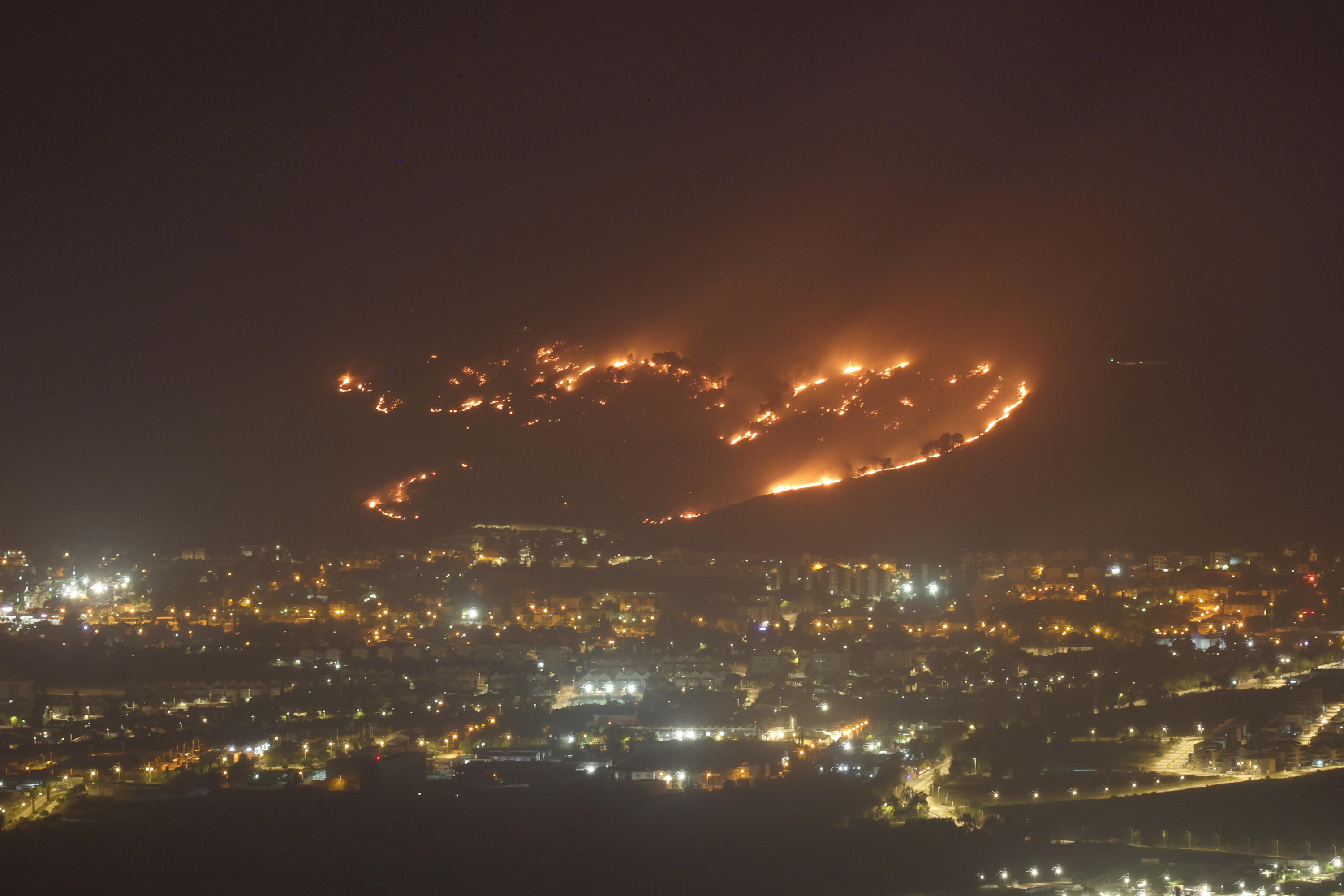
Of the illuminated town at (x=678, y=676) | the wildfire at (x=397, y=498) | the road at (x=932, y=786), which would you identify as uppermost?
the wildfire at (x=397, y=498)

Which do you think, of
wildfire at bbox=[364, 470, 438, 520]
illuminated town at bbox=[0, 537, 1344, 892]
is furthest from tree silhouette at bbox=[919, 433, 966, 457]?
wildfire at bbox=[364, 470, 438, 520]

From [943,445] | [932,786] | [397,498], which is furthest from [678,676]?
[943,445]

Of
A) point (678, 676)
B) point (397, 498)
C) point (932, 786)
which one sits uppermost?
point (397, 498)

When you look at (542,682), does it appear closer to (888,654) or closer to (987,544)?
(888,654)

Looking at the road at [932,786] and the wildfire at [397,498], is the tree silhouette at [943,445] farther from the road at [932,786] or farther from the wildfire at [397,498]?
the road at [932,786]

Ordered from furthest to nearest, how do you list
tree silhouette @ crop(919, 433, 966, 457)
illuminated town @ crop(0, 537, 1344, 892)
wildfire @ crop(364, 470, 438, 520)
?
tree silhouette @ crop(919, 433, 966, 457)
wildfire @ crop(364, 470, 438, 520)
illuminated town @ crop(0, 537, 1344, 892)

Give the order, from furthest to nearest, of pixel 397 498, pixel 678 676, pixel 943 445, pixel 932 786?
pixel 943 445, pixel 397 498, pixel 678 676, pixel 932 786

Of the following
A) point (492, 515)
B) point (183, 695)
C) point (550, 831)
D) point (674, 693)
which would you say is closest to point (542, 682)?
point (674, 693)

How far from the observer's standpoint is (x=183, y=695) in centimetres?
1085

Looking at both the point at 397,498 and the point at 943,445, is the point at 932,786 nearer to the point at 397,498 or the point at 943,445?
the point at 397,498

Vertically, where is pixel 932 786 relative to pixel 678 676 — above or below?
below

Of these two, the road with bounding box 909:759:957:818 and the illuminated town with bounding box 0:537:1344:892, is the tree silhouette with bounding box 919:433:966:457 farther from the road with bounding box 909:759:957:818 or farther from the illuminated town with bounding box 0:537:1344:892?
the road with bounding box 909:759:957:818

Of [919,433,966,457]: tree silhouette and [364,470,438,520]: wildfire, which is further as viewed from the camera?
[919,433,966,457]: tree silhouette

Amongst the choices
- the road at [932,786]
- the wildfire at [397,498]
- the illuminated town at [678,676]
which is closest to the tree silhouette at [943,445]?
the illuminated town at [678,676]
